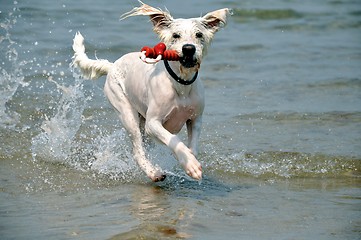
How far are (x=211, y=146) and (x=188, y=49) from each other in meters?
2.88

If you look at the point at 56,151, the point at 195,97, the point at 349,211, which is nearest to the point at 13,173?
the point at 56,151

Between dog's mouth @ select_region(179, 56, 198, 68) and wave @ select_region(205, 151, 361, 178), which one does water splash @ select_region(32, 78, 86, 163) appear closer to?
wave @ select_region(205, 151, 361, 178)

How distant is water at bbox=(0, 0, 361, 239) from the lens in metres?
6.03

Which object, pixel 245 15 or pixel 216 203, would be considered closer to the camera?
pixel 216 203

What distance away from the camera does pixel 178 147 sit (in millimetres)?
6652

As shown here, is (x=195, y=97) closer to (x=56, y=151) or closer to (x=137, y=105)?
(x=137, y=105)

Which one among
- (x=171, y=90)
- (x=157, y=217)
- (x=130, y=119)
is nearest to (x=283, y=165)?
(x=130, y=119)

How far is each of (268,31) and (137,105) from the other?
9795 mm

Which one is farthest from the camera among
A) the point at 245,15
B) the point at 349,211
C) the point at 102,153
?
the point at 245,15

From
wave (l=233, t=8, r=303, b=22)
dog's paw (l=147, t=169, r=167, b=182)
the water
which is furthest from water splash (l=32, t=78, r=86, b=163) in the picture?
wave (l=233, t=8, r=303, b=22)

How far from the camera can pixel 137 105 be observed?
776 centimetres

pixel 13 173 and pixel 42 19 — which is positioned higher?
pixel 42 19

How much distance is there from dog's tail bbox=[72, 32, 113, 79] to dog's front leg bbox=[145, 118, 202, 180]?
1578 millimetres

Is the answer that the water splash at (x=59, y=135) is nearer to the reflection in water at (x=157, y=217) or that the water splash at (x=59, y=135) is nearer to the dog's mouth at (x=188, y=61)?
the reflection in water at (x=157, y=217)
